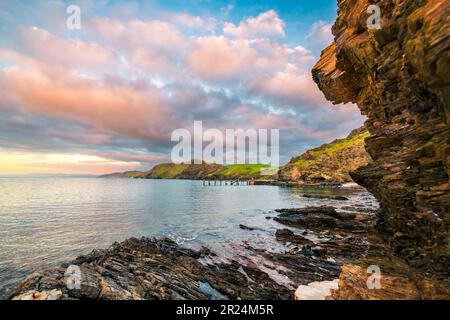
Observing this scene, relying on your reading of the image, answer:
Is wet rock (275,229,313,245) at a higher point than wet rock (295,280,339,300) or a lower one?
lower

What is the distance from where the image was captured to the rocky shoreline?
47.5 feet

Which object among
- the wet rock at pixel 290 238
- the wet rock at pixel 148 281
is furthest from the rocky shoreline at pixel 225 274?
the wet rock at pixel 290 238

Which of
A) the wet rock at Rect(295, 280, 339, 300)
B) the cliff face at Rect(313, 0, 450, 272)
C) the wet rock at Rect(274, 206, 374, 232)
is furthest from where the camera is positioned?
the wet rock at Rect(274, 206, 374, 232)

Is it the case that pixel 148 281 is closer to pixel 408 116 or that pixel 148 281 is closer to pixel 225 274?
pixel 225 274

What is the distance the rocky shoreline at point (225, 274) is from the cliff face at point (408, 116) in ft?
7.59

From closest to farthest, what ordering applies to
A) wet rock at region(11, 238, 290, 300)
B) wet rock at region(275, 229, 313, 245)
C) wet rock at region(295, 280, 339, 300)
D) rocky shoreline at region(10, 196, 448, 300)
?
1. wet rock at region(295, 280, 339, 300)
2. rocky shoreline at region(10, 196, 448, 300)
3. wet rock at region(11, 238, 290, 300)
4. wet rock at region(275, 229, 313, 245)

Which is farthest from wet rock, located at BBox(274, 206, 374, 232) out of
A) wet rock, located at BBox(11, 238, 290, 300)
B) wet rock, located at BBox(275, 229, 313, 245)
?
wet rock, located at BBox(11, 238, 290, 300)

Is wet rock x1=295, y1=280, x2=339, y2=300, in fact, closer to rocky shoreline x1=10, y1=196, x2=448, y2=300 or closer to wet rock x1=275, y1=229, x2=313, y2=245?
rocky shoreline x1=10, y1=196, x2=448, y2=300

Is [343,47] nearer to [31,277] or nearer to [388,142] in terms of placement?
[388,142]

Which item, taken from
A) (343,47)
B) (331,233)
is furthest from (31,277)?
(331,233)

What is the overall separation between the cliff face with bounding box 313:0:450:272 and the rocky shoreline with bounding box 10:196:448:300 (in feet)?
7.59

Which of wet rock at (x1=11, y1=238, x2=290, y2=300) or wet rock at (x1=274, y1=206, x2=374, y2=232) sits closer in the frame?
wet rock at (x1=11, y1=238, x2=290, y2=300)

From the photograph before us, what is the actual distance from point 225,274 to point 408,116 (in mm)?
19580
